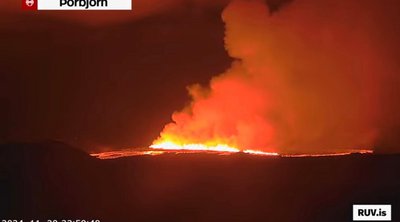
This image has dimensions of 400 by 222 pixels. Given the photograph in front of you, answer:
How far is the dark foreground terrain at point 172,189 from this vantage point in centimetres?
334

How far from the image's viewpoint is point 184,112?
12.4 ft

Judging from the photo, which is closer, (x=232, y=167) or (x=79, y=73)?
(x=79, y=73)

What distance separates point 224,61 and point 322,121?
0.55m

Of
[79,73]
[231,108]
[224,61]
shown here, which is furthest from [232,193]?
[79,73]

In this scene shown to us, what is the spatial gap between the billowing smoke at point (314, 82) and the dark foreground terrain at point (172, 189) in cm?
20

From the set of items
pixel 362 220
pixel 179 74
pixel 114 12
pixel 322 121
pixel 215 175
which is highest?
pixel 114 12

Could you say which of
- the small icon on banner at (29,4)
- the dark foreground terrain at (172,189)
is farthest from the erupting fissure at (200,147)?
the small icon on banner at (29,4)

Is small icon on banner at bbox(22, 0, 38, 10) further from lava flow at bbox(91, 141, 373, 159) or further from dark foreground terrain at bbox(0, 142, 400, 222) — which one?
lava flow at bbox(91, 141, 373, 159)

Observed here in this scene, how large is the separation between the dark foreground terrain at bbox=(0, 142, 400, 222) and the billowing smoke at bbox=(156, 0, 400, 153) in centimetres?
20

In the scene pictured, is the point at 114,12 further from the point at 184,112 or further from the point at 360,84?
the point at 360,84

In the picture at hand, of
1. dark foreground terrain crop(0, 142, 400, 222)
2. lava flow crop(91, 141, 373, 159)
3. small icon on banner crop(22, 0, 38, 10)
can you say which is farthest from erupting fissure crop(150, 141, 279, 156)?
small icon on banner crop(22, 0, 38, 10)

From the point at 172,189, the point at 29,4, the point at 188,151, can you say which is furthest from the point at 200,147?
the point at 29,4

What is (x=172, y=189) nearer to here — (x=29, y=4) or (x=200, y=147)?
(x=200, y=147)

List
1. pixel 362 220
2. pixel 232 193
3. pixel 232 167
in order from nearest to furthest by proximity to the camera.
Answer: pixel 362 220
pixel 232 193
pixel 232 167
